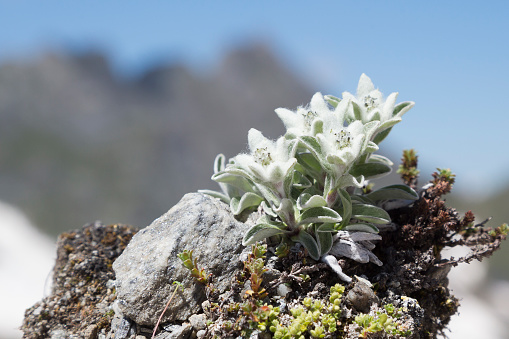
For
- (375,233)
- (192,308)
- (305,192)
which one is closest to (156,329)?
(192,308)

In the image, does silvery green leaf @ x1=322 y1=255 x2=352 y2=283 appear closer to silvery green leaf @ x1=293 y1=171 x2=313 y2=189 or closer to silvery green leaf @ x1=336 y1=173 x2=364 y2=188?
silvery green leaf @ x1=336 y1=173 x2=364 y2=188

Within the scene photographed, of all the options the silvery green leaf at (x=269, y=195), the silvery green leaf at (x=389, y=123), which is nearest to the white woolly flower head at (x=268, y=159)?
the silvery green leaf at (x=269, y=195)

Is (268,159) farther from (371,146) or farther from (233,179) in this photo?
(371,146)

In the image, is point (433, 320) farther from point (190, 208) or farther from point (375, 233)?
point (190, 208)

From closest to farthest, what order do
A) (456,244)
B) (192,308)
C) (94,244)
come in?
(192,308)
(456,244)
(94,244)

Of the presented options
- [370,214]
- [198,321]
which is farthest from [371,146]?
[198,321]

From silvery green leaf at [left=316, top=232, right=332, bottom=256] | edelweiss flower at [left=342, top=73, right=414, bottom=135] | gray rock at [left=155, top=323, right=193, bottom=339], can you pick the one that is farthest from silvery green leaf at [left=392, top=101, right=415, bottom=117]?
gray rock at [left=155, top=323, right=193, bottom=339]

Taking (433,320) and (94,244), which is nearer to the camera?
(433,320)
